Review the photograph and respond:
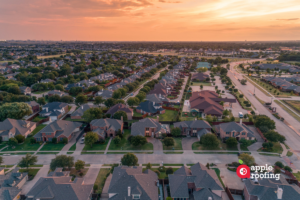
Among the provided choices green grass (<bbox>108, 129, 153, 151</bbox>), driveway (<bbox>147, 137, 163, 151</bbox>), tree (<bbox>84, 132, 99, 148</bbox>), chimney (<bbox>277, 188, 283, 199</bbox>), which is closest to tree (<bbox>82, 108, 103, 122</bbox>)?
tree (<bbox>84, 132, 99, 148</bbox>)

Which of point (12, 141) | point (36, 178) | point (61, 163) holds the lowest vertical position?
point (36, 178)

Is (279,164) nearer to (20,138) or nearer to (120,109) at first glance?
(120,109)

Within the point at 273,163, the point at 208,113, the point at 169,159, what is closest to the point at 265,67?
the point at 208,113

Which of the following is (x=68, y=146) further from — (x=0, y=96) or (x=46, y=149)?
(x=0, y=96)

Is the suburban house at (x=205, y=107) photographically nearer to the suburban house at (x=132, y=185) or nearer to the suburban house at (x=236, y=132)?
the suburban house at (x=236, y=132)

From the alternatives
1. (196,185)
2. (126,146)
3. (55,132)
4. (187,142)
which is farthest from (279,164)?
(55,132)

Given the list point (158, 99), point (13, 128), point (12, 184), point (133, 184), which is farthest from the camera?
point (158, 99)

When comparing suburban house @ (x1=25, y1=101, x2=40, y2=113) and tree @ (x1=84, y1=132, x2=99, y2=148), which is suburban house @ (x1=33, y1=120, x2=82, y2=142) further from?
suburban house @ (x1=25, y1=101, x2=40, y2=113)
